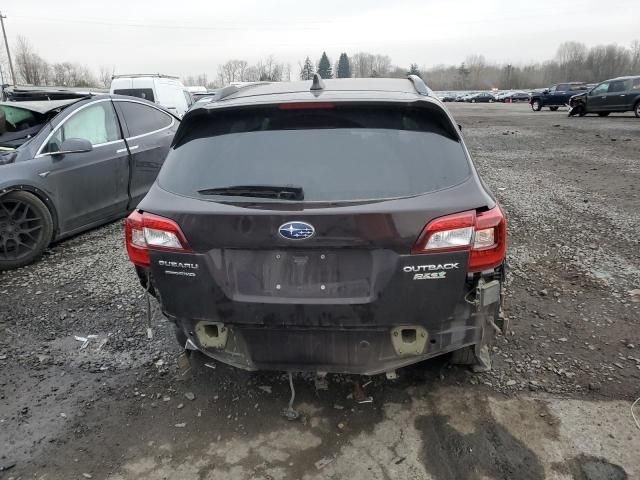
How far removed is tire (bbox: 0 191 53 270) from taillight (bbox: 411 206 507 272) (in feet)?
14.7

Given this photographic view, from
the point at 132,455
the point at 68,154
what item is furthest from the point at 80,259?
the point at 132,455

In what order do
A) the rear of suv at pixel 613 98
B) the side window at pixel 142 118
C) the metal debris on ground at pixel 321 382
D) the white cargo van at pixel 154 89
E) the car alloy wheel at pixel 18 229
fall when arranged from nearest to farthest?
the metal debris on ground at pixel 321 382 → the car alloy wheel at pixel 18 229 → the side window at pixel 142 118 → the white cargo van at pixel 154 89 → the rear of suv at pixel 613 98

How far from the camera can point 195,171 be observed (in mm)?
2590

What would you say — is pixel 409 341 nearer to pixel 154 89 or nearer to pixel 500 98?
pixel 154 89

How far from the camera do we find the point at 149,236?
2.52m

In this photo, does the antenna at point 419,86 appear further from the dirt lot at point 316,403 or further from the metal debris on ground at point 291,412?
the metal debris on ground at point 291,412

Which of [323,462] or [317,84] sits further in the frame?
[317,84]

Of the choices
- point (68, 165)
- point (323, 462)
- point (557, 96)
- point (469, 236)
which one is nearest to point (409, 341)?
point (469, 236)

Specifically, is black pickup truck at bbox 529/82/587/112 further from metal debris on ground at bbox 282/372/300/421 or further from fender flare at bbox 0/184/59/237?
metal debris on ground at bbox 282/372/300/421

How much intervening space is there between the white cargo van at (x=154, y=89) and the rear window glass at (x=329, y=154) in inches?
548

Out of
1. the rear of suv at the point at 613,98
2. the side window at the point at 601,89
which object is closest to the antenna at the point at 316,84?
the rear of suv at the point at 613,98

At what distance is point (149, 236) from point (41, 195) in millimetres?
3392

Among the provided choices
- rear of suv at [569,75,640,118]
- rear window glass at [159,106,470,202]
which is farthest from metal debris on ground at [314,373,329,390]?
rear of suv at [569,75,640,118]

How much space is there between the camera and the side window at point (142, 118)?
21.4 feet
